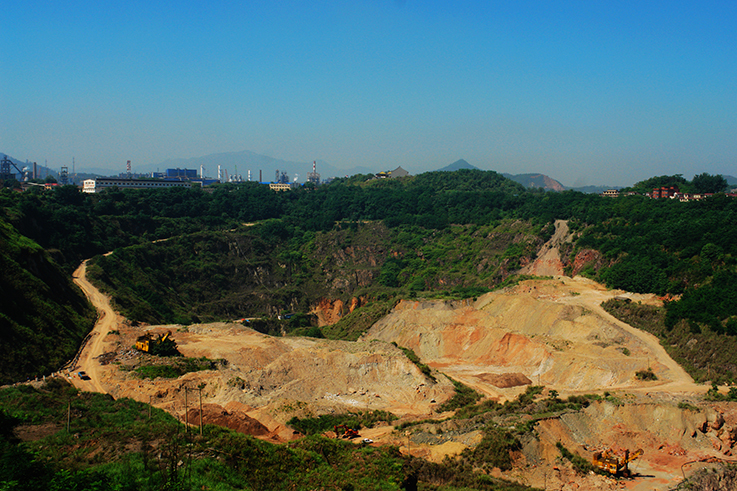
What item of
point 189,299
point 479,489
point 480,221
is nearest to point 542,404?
point 479,489

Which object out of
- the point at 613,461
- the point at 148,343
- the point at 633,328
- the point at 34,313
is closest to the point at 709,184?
the point at 633,328

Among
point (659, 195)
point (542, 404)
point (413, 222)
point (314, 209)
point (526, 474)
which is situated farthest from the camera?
point (314, 209)

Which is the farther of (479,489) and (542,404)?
(542,404)

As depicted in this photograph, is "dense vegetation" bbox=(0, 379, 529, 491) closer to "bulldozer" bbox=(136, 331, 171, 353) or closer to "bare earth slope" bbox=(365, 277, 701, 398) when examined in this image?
"bulldozer" bbox=(136, 331, 171, 353)

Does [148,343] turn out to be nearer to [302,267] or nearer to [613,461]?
[613,461]

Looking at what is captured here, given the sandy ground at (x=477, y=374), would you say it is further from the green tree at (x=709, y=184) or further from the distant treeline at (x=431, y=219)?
the green tree at (x=709, y=184)

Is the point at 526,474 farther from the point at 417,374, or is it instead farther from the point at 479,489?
the point at 417,374

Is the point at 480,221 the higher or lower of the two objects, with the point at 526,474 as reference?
higher
